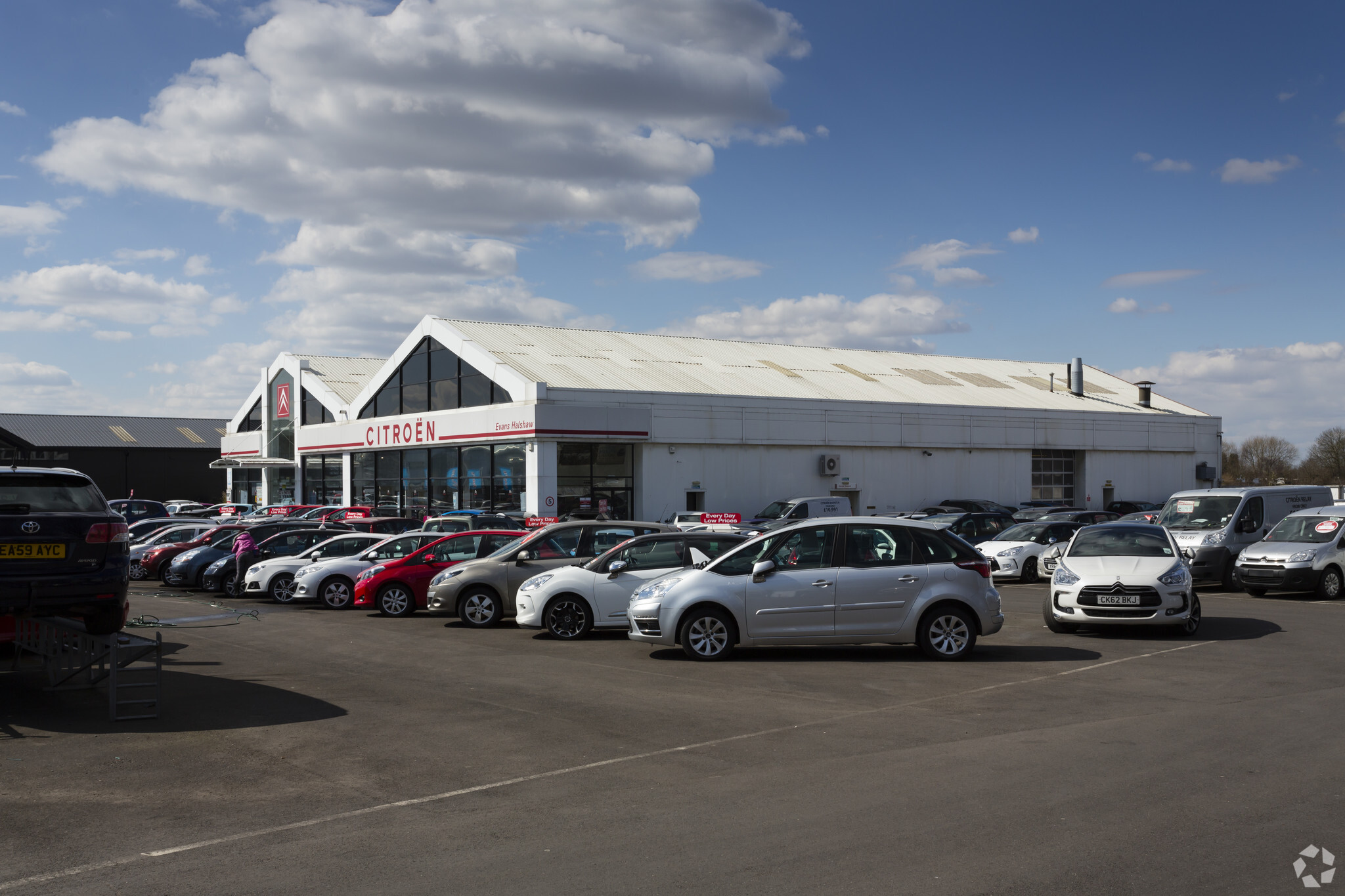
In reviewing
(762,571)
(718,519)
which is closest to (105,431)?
(718,519)

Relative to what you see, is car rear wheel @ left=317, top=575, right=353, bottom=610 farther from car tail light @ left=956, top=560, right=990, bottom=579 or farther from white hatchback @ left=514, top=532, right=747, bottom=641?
car tail light @ left=956, top=560, right=990, bottom=579

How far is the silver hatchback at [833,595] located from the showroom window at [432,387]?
24.2m

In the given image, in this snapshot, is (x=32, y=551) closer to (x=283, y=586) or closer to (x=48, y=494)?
(x=48, y=494)

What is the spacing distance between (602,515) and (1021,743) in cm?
2675

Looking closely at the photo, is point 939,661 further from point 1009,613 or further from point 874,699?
point 1009,613

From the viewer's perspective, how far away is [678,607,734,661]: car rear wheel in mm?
12141

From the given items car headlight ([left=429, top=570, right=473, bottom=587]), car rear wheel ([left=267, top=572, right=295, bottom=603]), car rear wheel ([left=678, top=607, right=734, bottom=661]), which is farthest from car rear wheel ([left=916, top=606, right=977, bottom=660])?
car rear wheel ([left=267, top=572, right=295, bottom=603])

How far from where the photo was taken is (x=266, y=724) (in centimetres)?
872

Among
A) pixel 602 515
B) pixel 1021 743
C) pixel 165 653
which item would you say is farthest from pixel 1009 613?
pixel 602 515

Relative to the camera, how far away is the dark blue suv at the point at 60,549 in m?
8.88

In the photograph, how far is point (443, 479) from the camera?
39.0m

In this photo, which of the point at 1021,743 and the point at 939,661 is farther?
the point at 939,661

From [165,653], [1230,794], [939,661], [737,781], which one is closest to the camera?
[1230,794]

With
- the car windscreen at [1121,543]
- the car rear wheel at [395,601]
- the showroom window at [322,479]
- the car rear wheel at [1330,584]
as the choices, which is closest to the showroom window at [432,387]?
the showroom window at [322,479]
